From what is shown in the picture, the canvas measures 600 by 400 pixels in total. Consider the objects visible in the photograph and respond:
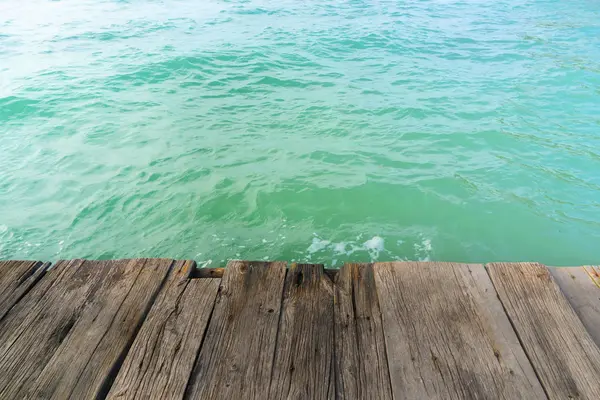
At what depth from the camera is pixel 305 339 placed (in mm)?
2086

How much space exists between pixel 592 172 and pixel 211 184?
5589 millimetres

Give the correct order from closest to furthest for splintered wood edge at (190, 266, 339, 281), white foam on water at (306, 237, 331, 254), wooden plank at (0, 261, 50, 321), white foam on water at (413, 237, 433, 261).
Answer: wooden plank at (0, 261, 50, 321)
splintered wood edge at (190, 266, 339, 281)
white foam on water at (413, 237, 433, 261)
white foam on water at (306, 237, 331, 254)

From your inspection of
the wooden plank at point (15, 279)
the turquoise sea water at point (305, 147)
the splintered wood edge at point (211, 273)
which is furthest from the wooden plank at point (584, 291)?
the wooden plank at point (15, 279)

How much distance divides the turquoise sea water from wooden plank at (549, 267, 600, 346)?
1874 millimetres

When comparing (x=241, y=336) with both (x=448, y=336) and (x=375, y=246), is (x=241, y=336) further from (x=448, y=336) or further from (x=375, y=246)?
(x=375, y=246)

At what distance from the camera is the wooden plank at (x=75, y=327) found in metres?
1.89

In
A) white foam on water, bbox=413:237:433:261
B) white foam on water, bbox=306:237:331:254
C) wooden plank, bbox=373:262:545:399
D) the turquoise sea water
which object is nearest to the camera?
wooden plank, bbox=373:262:545:399

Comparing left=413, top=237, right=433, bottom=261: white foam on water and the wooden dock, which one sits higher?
the wooden dock

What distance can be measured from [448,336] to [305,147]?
483cm

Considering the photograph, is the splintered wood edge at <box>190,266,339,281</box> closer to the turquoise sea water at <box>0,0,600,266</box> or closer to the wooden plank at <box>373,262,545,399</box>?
the wooden plank at <box>373,262,545,399</box>

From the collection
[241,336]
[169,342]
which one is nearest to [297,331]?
[241,336]

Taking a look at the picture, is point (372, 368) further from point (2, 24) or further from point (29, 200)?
point (2, 24)

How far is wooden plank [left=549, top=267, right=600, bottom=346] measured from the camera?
7.25 feet

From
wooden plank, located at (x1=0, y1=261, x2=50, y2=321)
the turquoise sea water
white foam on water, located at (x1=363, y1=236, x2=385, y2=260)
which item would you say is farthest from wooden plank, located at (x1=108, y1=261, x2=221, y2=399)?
white foam on water, located at (x1=363, y1=236, x2=385, y2=260)
